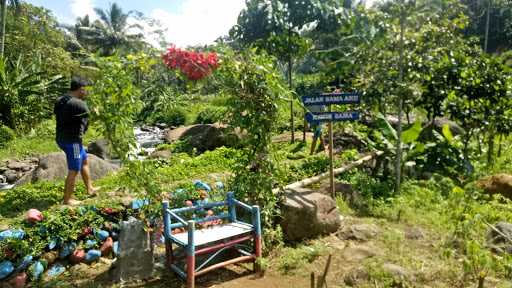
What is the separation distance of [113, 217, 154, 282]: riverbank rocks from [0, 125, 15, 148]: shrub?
9.89 metres

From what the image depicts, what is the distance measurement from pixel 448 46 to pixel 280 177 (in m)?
4.15

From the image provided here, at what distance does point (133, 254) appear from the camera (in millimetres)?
4371

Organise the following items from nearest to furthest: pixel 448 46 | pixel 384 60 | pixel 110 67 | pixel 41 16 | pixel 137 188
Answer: pixel 110 67 < pixel 137 188 < pixel 384 60 < pixel 448 46 < pixel 41 16

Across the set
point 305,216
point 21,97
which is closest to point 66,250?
point 305,216

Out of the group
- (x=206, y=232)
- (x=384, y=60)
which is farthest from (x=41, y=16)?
(x=206, y=232)

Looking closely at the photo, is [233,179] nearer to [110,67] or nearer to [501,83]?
[110,67]

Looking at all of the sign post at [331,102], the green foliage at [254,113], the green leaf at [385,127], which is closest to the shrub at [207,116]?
the green leaf at [385,127]

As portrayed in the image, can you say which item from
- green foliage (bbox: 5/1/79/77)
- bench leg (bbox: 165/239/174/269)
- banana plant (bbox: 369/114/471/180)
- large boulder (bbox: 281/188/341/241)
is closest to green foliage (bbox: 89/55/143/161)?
bench leg (bbox: 165/239/174/269)

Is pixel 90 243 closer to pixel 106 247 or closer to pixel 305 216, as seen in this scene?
pixel 106 247

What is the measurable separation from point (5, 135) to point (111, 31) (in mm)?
23849

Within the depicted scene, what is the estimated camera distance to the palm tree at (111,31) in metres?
34.7

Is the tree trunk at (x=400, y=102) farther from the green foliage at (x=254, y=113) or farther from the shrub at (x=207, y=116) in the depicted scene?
the shrub at (x=207, y=116)

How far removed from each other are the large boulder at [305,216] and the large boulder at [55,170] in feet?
12.3

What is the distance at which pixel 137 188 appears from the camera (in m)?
4.64
